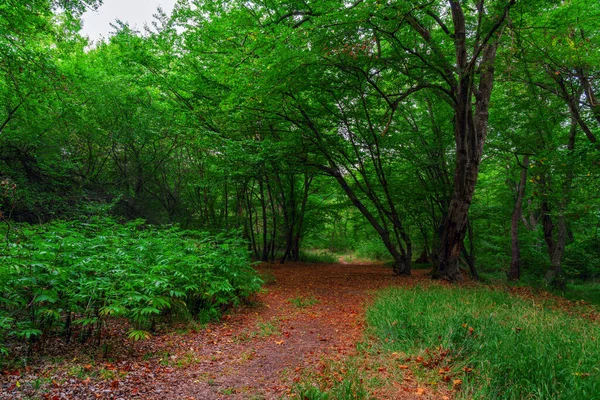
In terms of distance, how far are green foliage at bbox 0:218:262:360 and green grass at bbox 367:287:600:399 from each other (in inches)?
104

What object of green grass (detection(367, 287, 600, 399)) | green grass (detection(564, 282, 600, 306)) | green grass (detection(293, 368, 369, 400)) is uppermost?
green grass (detection(367, 287, 600, 399))

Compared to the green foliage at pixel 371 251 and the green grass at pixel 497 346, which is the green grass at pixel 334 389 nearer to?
the green grass at pixel 497 346

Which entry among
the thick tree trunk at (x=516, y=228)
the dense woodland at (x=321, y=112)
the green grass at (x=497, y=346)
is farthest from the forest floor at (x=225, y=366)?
the thick tree trunk at (x=516, y=228)

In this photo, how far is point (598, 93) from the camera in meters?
8.89

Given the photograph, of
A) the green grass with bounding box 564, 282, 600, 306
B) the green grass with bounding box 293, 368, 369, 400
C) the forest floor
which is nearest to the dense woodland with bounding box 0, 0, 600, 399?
the forest floor

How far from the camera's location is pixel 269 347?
13.6 feet

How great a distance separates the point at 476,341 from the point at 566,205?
7334 mm

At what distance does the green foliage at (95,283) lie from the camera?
10.0 feet

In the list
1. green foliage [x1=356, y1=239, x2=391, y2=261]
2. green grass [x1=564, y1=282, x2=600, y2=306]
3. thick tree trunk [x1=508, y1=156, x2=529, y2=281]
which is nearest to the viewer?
green grass [x1=564, y1=282, x2=600, y2=306]

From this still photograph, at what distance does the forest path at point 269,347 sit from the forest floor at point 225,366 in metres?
0.01

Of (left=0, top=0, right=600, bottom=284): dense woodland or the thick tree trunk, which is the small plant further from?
the thick tree trunk

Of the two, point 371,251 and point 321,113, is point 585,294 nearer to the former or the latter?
point 321,113

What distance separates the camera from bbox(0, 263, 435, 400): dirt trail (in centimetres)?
290

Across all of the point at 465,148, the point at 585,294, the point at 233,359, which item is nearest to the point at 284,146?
the point at 465,148
